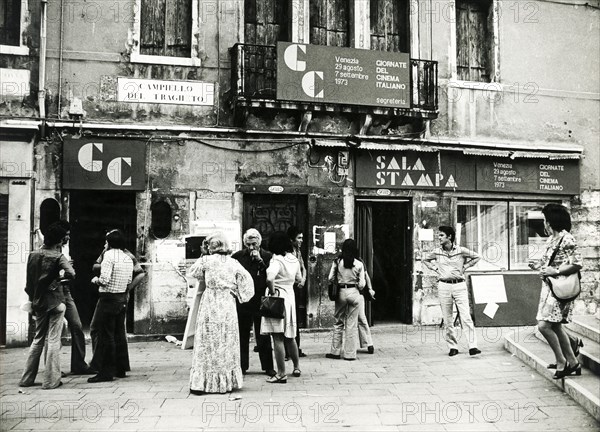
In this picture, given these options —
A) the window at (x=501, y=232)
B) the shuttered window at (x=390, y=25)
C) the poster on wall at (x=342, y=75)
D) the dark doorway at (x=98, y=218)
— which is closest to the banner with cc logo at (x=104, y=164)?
the dark doorway at (x=98, y=218)

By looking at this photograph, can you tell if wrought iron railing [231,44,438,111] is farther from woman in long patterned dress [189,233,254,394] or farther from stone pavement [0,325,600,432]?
stone pavement [0,325,600,432]

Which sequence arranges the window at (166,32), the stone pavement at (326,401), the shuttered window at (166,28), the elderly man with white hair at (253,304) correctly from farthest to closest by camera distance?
the shuttered window at (166,28) → the window at (166,32) → the elderly man with white hair at (253,304) → the stone pavement at (326,401)

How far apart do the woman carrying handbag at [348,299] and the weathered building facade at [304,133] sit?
268 cm

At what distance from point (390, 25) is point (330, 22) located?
1.40 meters

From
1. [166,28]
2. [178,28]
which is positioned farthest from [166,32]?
[178,28]

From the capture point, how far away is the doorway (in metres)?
12.0

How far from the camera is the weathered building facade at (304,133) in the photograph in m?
10.6

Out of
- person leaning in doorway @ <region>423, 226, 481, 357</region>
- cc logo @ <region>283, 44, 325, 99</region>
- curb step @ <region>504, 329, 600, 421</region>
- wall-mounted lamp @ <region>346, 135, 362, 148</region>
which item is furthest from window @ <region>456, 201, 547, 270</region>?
cc logo @ <region>283, 44, 325, 99</region>

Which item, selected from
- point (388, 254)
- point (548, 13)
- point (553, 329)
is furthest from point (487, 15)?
point (553, 329)

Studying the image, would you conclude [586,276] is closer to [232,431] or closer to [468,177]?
[468,177]

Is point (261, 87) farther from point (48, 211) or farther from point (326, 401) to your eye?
point (326, 401)

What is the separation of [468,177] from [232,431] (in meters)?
8.82

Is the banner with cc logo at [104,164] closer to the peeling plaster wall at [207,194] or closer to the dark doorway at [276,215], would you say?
the peeling plaster wall at [207,194]

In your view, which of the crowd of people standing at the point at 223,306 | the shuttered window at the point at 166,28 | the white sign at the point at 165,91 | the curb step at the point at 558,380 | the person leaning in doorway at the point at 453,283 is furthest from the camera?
the shuttered window at the point at 166,28
